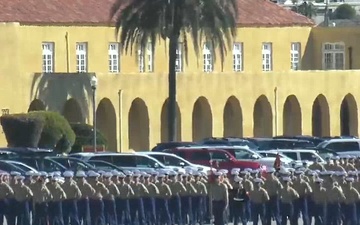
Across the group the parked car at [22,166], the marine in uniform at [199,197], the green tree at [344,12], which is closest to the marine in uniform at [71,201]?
the marine in uniform at [199,197]

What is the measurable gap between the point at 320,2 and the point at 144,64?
10302 centimetres

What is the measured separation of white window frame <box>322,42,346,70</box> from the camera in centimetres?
8206

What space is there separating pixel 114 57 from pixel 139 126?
4580mm

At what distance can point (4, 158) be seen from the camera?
47938 mm

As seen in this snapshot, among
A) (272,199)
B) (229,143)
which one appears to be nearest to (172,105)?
(229,143)

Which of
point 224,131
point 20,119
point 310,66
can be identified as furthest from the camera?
point 310,66

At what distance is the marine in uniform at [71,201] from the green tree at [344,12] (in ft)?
365

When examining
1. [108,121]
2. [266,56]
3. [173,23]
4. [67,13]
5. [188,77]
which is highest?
[67,13]

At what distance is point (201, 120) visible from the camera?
235 feet

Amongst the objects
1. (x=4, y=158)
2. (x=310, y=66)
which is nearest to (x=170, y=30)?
(x=4, y=158)

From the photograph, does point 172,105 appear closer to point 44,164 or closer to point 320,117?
point 320,117

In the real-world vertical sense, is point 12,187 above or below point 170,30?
below

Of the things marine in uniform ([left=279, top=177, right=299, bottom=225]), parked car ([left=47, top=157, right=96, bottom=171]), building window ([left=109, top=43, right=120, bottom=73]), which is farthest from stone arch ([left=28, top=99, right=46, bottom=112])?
marine in uniform ([left=279, top=177, right=299, bottom=225])

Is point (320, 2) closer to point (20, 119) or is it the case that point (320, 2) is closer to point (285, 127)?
point (285, 127)
